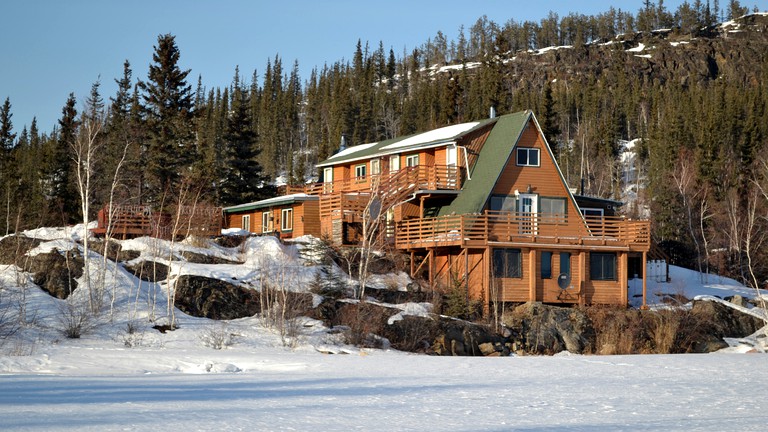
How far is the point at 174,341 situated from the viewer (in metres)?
26.4

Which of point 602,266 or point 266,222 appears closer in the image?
point 602,266

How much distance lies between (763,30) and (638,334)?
135764 mm

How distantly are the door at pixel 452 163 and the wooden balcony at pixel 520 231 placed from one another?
282 cm

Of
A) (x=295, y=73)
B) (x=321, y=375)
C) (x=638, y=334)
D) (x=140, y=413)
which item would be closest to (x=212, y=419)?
(x=140, y=413)

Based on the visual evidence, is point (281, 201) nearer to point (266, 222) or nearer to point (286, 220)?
point (286, 220)

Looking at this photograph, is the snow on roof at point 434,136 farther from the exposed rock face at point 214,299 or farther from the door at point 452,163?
the exposed rock face at point 214,299

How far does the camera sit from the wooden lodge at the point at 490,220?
115 feet

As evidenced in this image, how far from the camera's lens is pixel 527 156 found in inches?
1528

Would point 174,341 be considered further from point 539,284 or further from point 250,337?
point 539,284

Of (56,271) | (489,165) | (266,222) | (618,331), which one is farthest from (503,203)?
(56,271)

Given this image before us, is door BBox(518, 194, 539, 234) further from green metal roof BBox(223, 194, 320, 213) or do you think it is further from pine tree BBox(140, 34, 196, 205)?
pine tree BBox(140, 34, 196, 205)

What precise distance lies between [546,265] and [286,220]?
14.8 metres

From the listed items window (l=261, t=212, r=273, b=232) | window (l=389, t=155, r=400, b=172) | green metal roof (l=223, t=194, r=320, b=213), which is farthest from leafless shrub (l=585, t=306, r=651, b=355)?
window (l=261, t=212, r=273, b=232)

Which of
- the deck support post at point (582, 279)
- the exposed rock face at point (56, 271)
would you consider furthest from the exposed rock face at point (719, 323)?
the exposed rock face at point (56, 271)
